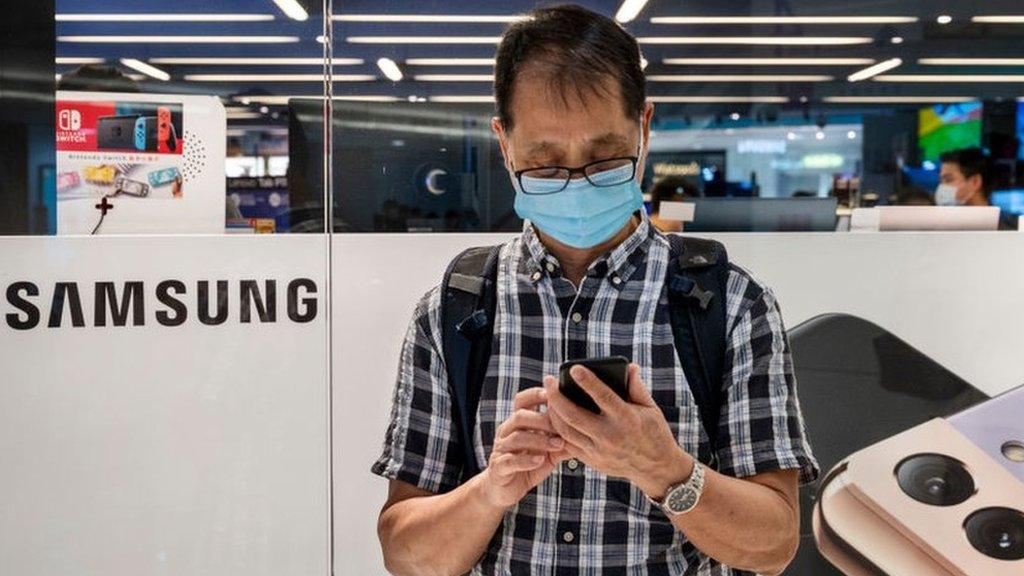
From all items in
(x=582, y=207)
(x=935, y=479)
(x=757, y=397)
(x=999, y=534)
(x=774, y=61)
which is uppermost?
(x=774, y=61)

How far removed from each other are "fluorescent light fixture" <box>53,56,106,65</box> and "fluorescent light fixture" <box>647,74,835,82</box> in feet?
4.41

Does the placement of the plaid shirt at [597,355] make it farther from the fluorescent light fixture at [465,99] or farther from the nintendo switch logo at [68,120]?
the nintendo switch logo at [68,120]

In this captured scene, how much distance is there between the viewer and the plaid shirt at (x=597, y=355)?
1.36m

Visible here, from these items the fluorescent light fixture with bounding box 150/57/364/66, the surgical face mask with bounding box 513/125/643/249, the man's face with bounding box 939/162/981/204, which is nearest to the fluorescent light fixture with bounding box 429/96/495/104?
the fluorescent light fixture with bounding box 150/57/364/66

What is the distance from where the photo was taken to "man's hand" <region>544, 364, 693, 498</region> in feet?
3.80

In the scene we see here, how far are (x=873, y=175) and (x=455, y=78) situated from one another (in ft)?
3.59

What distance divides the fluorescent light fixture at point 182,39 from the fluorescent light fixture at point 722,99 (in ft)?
3.08

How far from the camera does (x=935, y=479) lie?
252 centimetres

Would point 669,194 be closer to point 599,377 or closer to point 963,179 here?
point 963,179

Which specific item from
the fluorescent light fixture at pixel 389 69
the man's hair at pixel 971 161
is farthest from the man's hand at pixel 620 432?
the man's hair at pixel 971 161

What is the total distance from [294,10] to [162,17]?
317 millimetres

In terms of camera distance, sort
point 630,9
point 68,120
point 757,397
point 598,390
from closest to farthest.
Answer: point 598,390
point 757,397
point 68,120
point 630,9

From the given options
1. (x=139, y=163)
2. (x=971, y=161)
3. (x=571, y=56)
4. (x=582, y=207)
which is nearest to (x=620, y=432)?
(x=582, y=207)

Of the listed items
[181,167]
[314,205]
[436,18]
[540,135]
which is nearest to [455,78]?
[436,18]
